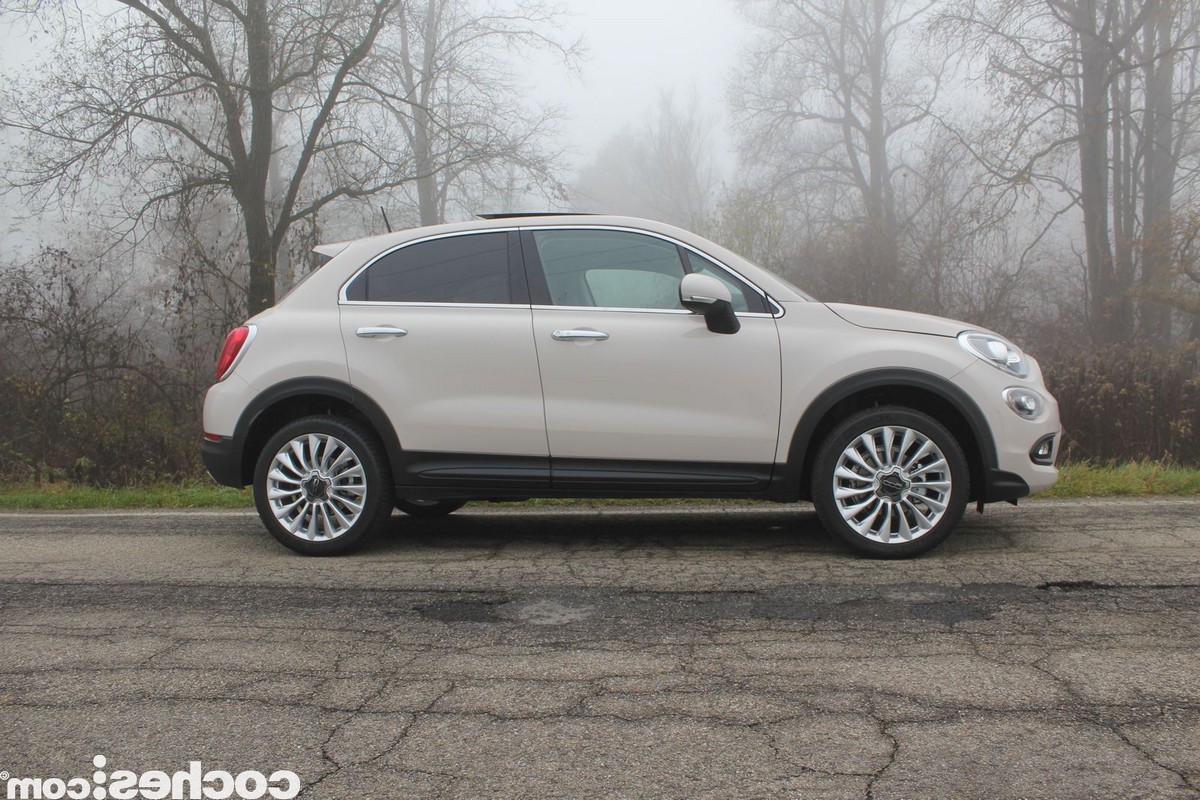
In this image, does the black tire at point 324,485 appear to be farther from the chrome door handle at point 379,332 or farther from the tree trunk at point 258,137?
the tree trunk at point 258,137

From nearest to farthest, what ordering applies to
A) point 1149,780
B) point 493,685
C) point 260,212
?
point 1149,780 < point 493,685 < point 260,212

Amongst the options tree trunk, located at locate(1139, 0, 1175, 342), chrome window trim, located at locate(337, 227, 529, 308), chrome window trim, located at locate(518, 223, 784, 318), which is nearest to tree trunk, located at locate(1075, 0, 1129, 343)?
tree trunk, located at locate(1139, 0, 1175, 342)

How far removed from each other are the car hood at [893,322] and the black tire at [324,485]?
2662 mm

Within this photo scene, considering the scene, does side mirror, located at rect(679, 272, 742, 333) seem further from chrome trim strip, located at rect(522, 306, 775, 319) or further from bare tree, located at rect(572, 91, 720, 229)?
bare tree, located at rect(572, 91, 720, 229)

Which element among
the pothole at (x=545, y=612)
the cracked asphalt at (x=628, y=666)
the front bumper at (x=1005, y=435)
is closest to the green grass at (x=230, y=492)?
the cracked asphalt at (x=628, y=666)

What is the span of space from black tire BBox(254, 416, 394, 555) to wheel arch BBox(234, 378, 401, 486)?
0.11 metres

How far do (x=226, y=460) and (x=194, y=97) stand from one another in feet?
39.3

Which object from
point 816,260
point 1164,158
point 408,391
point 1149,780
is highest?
point 1164,158

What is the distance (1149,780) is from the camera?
2629mm

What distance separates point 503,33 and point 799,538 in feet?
58.0

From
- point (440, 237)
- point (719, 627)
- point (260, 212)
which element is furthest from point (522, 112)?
point (719, 627)

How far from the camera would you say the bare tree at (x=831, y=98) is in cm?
3372

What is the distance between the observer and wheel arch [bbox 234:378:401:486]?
5.59 metres

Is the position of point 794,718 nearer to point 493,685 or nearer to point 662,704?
point 662,704
